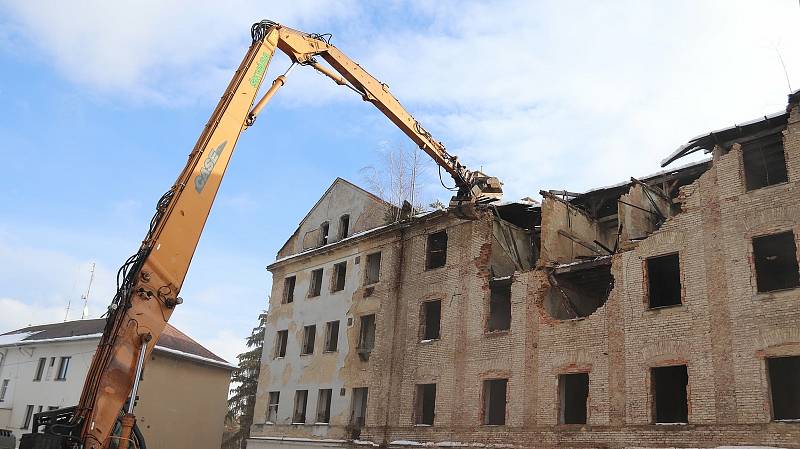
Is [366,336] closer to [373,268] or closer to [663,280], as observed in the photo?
[373,268]

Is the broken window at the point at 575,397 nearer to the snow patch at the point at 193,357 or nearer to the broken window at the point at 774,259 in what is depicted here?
the broken window at the point at 774,259

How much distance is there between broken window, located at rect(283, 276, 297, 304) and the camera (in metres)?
29.1

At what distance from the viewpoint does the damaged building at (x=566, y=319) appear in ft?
49.6

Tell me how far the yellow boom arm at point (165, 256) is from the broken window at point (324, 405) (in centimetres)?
1382

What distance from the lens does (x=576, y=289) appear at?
2030cm

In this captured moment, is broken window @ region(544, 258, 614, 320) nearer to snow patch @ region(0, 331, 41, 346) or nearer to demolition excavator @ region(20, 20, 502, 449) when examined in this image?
demolition excavator @ region(20, 20, 502, 449)

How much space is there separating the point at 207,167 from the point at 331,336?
14849mm

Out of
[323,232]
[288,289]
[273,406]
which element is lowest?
[273,406]

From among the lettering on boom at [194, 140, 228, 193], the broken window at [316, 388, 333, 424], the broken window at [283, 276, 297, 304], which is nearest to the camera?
the lettering on boom at [194, 140, 228, 193]

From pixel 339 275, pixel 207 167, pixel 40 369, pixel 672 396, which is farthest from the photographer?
pixel 40 369

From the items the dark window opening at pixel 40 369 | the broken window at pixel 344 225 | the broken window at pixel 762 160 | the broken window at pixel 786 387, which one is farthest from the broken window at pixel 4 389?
the broken window at pixel 762 160

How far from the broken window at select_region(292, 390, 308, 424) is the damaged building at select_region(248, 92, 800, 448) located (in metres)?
0.08

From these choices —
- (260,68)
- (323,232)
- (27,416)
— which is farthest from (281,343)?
(260,68)

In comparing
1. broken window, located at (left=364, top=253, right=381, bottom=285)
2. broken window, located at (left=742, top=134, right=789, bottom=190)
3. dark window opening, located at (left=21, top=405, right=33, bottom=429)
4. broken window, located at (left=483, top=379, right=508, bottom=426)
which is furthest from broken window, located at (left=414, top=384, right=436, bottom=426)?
dark window opening, located at (left=21, top=405, right=33, bottom=429)
